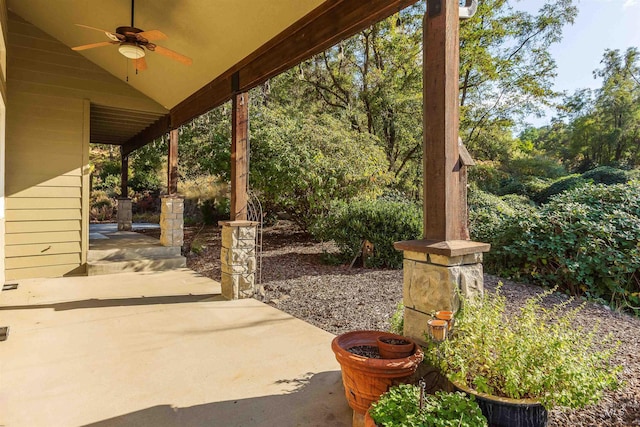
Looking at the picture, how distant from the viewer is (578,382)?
4.86 feet

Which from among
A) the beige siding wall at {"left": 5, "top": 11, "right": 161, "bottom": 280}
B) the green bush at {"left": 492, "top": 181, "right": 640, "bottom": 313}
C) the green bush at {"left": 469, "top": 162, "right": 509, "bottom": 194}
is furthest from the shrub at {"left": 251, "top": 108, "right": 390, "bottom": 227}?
the green bush at {"left": 469, "top": 162, "right": 509, "bottom": 194}

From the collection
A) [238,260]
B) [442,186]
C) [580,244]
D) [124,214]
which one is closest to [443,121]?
[442,186]

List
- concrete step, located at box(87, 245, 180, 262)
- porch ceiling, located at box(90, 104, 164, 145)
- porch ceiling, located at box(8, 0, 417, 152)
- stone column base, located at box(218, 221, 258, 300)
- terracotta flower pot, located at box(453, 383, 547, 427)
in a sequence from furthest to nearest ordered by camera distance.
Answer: porch ceiling, located at box(90, 104, 164, 145) < concrete step, located at box(87, 245, 180, 262) < stone column base, located at box(218, 221, 258, 300) < porch ceiling, located at box(8, 0, 417, 152) < terracotta flower pot, located at box(453, 383, 547, 427)

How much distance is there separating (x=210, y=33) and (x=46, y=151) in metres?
3.60

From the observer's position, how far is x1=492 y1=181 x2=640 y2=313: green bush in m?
4.04

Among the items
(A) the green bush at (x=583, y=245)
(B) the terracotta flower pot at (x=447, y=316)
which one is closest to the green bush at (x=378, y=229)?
(A) the green bush at (x=583, y=245)

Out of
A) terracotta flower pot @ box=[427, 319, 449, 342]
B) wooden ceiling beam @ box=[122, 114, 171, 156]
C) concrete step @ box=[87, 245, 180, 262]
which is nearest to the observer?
terracotta flower pot @ box=[427, 319, 449, 342]

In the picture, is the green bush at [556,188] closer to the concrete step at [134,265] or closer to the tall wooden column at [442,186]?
the concrete step at [134,265]

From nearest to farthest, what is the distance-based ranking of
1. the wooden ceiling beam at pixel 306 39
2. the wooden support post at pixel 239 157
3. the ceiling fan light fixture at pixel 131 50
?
the wooden ceiling beam at pixel 306 39 → the ceiling fan light fixture at pixel 131 50 → the wooden support post at pixel 239 157

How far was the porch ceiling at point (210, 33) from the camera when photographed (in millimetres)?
3055

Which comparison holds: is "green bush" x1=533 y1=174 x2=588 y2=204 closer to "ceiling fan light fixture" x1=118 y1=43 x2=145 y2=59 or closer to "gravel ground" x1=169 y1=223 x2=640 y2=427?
"gravel ground" x1=169 y1=223 x2=640 y2=427

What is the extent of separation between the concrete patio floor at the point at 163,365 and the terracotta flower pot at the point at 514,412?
0.80 meters

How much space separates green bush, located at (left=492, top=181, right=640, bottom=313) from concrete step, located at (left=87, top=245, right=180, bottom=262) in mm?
5443

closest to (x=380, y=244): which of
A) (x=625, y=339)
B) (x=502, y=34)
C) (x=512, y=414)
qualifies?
(x=625, y=339)
